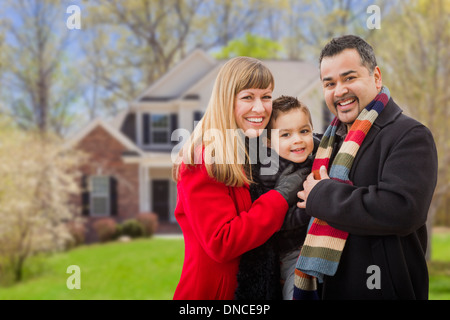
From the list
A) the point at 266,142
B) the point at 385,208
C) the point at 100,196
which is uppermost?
the point at 266,142

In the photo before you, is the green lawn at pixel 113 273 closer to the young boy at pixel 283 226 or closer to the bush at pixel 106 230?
the bush at pixel 106 230

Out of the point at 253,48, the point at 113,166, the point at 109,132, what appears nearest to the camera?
the point at 109,132

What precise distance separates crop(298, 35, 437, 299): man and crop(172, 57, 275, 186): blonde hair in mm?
346

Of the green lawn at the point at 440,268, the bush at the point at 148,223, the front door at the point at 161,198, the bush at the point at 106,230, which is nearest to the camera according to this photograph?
the green lawn at the point at 440,268

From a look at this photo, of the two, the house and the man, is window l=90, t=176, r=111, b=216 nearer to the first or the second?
the house

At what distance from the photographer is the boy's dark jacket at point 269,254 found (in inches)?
98.2

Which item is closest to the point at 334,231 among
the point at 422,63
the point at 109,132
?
the point at 422,63

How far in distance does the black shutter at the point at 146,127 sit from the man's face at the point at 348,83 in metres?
16.3

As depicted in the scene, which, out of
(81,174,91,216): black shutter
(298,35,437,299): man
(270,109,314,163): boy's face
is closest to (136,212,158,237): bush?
(81,174,91,216): black shutter

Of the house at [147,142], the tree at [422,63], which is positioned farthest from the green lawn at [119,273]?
the tree at [422,63]

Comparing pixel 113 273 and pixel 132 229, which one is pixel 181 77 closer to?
pixel 132 229

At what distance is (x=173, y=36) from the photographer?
81.7ft

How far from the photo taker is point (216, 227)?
7.68ft

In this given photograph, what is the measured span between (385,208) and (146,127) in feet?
55.4
